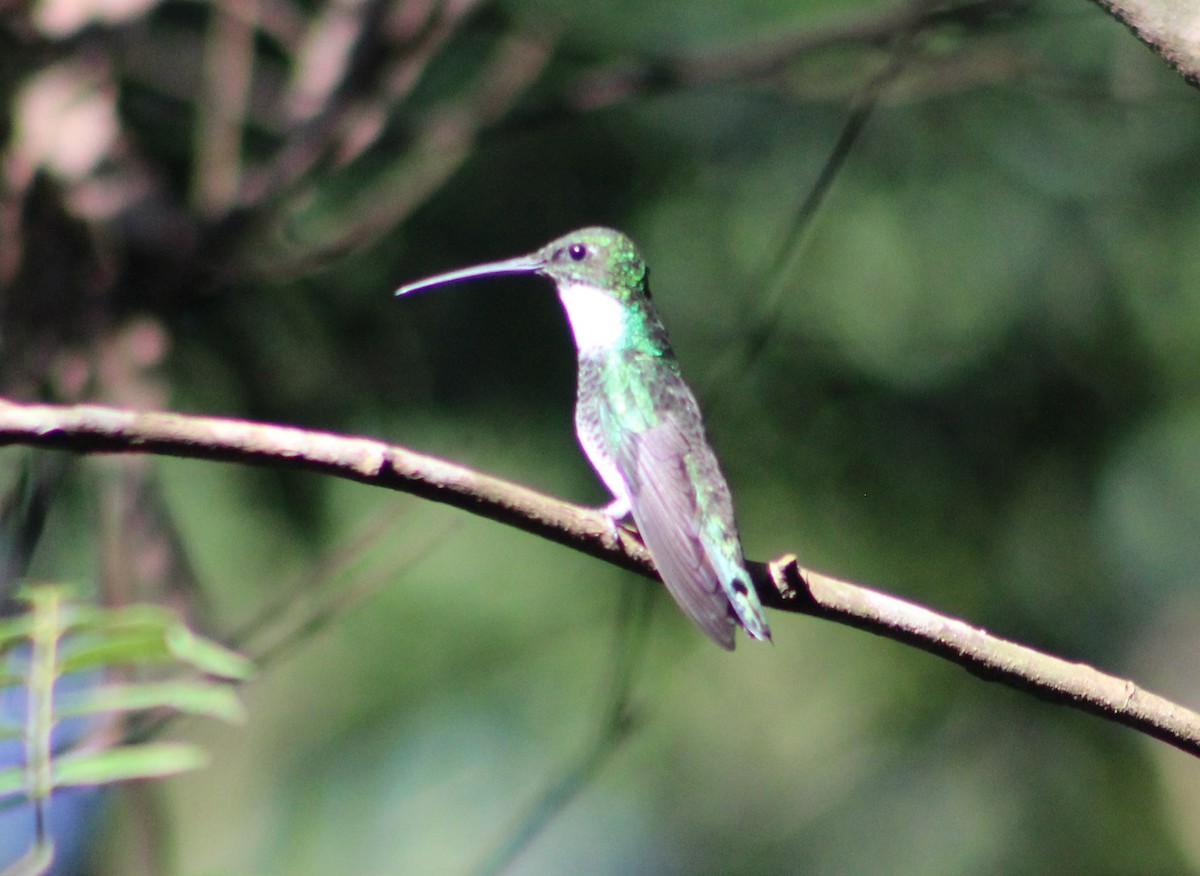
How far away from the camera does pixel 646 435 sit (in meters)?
3.20

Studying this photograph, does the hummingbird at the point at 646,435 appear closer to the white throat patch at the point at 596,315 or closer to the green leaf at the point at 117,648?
the white throat patch at the point at 596,315

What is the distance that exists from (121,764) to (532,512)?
658mm

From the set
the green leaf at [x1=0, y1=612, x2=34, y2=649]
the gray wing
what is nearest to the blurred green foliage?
the gray wing

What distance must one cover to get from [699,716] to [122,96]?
3.27 m

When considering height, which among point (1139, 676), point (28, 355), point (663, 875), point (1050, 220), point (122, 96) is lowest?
point (663, 875)

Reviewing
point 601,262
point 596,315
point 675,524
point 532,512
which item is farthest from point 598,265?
point 532,512

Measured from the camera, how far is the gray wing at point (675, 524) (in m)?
2.45

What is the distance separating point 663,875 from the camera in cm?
570

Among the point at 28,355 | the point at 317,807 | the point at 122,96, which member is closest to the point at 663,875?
the point at 317,807

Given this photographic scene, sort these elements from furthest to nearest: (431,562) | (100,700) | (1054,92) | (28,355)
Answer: (431,562), (1054,92), (28,355), (100,700)

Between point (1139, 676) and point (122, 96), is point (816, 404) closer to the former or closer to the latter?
point (1139, 676)

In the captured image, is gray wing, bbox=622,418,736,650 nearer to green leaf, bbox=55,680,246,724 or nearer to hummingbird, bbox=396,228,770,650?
hummingbird, bbox=396,228,770,650

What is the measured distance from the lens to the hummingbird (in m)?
2.58

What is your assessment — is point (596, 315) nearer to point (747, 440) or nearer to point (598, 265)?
point (598, 265)
